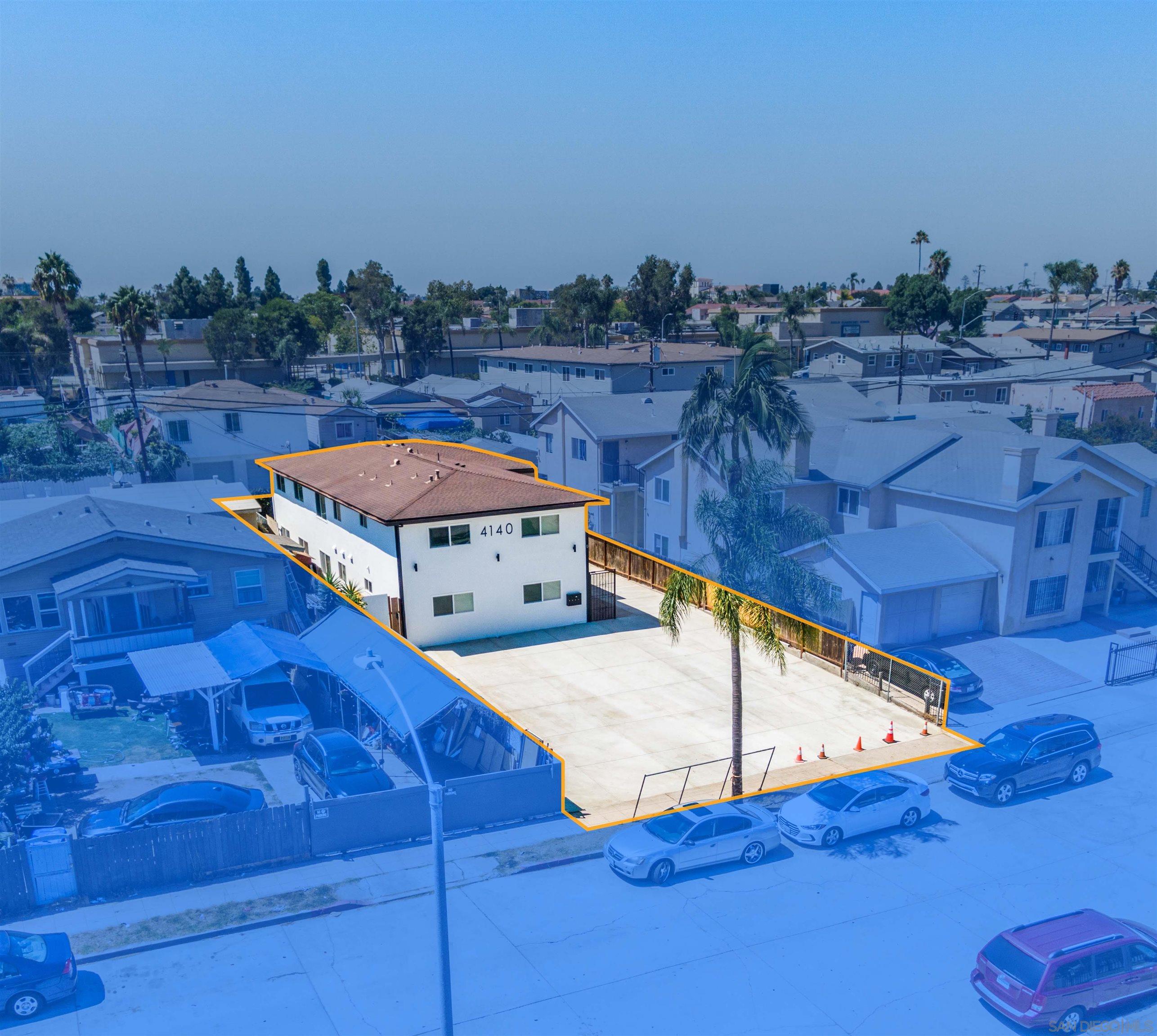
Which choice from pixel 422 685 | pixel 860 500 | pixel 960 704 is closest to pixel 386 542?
pixel 422 685

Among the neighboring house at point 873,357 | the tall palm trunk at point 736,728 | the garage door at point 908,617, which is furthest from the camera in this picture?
the neighboring house at point 873,357

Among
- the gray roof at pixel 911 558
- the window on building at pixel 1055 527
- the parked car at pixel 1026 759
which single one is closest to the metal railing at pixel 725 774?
the parked car at pixel 1026 759

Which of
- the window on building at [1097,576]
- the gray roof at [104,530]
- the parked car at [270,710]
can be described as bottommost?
the window on building at [1097,576]

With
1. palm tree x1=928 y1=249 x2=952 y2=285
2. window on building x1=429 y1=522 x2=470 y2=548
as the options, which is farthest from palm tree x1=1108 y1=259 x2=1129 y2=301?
window on building x1=429 y1=522 x2=470 y2=548

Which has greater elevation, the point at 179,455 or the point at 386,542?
the point at 386,542

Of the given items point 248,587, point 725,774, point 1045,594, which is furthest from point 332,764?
point 1045,594

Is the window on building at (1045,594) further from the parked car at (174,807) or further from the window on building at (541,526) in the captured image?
the parked car at (174,807)

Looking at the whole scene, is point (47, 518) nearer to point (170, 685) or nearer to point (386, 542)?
point (170, 685)
